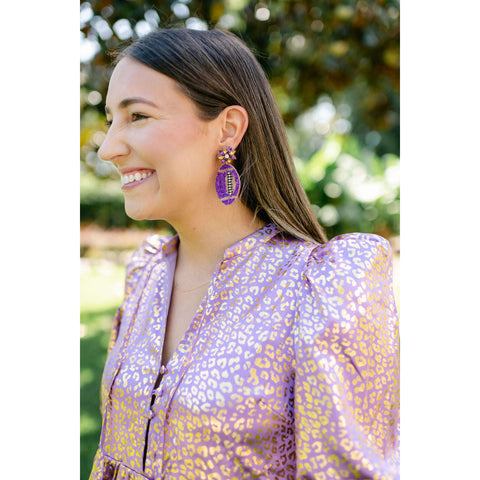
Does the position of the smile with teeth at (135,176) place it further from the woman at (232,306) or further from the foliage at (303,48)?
the foliage at (303,48)

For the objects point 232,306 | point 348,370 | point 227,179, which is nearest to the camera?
point 348,370

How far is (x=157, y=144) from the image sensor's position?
149 cm

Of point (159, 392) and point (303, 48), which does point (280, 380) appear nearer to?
point (159, 392)

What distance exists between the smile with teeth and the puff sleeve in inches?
23.3

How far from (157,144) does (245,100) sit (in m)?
0.33

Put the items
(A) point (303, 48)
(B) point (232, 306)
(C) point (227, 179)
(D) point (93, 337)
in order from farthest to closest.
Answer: (D) point (93, 337)
(A) point (303, 48)
(C) point (227, 179)
(B) point (232, 306)

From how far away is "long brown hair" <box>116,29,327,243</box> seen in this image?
1.53 meters

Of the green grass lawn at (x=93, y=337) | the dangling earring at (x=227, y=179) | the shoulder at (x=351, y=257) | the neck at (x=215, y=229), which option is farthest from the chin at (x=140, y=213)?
the green grass lawn at (x=93, y=337)

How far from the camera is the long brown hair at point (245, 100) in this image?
5.03 feet

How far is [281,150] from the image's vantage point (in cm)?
170

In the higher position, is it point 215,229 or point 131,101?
point 131,101

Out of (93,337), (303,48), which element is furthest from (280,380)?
(93,337)
